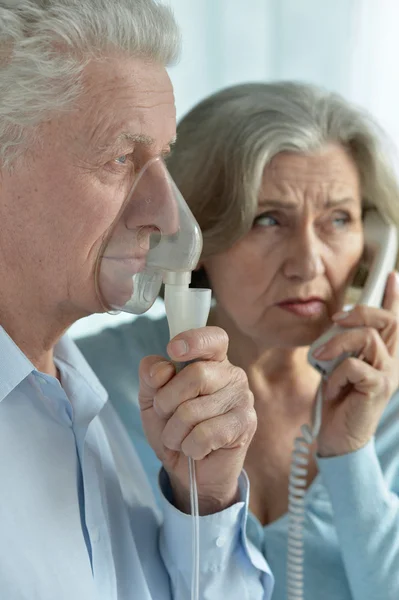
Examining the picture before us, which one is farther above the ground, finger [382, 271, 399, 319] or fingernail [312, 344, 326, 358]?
finger [382, 271, 399, 319]

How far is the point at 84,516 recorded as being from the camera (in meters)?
1.09

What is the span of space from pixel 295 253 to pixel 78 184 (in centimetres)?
58

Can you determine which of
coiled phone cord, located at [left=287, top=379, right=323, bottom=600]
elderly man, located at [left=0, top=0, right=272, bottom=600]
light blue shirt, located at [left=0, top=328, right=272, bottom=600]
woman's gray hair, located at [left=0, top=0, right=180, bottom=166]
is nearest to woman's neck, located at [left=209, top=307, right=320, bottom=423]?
coiled phone cord, located at [left=287, top=379, right=323, bottom=600]

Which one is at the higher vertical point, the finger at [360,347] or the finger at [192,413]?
the finger at [192,413]

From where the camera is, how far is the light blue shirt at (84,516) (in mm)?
986

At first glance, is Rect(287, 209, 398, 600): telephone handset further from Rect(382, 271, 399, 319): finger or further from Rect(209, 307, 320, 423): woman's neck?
Rect(209, 307, 320, 423): woman's neck

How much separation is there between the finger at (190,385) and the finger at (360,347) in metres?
0.48

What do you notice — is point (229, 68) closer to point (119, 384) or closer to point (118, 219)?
point (119, 384)

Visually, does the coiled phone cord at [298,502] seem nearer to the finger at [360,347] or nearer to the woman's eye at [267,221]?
the finger at [360,347]

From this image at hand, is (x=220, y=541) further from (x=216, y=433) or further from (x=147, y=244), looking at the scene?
(x=147, y=244)

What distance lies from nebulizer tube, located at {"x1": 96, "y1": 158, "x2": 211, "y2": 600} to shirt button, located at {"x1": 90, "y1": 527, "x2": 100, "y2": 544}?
0.13m

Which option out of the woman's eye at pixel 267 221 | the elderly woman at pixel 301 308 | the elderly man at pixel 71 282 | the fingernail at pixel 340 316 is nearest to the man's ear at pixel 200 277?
the elderly woman at pixel 301 308

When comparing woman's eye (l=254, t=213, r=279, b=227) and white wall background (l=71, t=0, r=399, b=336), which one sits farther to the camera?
white wall background (l=71, t=0, r=399, b=336)

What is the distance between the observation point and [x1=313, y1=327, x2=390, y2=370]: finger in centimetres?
151
